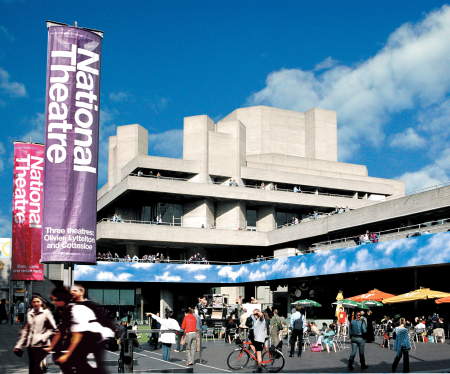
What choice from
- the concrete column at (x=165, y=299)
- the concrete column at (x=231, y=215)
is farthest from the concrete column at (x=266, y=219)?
the concrete column at (x=165, y=299)

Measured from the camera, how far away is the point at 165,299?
55406 millimetres

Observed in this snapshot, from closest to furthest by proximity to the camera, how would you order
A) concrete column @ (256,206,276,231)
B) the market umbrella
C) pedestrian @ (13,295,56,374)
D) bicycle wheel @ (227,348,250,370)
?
pedestrian @ (13,295,56,374) → bicycle wheel @ (227,348,250,370) → the market umbrella → concrete column @ (256,206,276,231)

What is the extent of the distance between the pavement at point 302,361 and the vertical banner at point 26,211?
44.4 ft

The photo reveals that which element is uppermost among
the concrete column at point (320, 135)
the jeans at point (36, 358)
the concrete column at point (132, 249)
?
the concrete column at point (320, 135)

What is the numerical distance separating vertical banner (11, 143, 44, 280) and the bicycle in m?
23.8

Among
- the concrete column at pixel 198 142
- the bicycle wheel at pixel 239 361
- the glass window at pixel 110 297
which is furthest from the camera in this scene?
the concrete column at pixel 198 142

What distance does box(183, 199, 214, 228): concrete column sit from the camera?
6172 cm

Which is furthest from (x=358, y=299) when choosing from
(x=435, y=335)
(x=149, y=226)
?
(x=149, y=226)

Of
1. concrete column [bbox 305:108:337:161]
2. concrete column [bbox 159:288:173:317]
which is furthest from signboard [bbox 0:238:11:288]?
concrete column [bbox 305:108:337:161]

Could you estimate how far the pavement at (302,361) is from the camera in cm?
1725

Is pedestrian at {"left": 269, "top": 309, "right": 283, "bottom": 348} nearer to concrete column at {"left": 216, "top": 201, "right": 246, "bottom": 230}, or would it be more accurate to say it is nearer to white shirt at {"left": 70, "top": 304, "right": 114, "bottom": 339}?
white shirt at {"left": 70, "top": 304, "right": 114, "bottom": 339}

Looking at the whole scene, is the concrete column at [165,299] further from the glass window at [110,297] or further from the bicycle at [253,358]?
the bicycle at [253,358]

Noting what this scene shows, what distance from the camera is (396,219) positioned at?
4675 centimetres

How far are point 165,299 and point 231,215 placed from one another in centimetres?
1187
